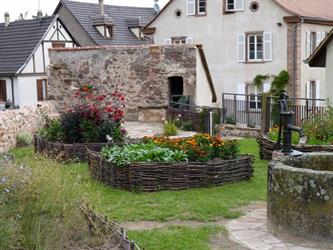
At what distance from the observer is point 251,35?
31.7 meters

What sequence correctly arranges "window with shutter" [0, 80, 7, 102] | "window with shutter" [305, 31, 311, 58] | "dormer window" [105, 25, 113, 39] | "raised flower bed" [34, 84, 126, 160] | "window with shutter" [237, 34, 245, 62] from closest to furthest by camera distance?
"raised flower bed" [34, 84, 126, 160] < "window with shutter" [305, 31, 311, 58] < "window with shutter" [237, 34, 245, 62] < "window with shutter" [0, 80, 7, 102] < "dormer window" [105, 25, 113, 39]

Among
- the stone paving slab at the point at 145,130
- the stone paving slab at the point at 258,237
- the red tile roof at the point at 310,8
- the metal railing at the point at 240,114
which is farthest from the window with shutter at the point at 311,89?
the stone paving slab at the point at 258,237

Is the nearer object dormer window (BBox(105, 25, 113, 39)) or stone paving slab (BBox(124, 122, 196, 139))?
stone paving slab (BBox(124, 122, 196, 139))

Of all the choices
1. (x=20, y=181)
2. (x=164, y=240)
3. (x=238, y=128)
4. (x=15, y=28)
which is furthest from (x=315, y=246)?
(x=15, y=28)

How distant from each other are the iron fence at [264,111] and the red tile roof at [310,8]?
15.7 feet

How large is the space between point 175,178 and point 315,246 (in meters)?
3.44

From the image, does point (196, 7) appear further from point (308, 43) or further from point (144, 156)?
point (144, 156)

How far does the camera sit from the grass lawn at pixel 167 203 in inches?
266

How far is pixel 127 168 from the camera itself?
9.56 m

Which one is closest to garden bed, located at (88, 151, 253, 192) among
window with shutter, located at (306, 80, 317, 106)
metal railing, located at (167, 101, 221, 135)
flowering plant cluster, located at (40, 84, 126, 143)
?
flowering plant cluster, located at (40, 84, 126, 143)

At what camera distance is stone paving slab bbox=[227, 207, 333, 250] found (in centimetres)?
654

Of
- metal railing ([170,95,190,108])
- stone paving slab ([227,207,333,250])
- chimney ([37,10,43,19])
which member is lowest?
stone paving slab ([227,207,333,250])

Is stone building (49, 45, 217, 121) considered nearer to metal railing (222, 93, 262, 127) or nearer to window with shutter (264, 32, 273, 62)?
metal railing (222, 93, 262, 127)

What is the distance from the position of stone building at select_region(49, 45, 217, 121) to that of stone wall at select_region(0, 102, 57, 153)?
10.00 ft
